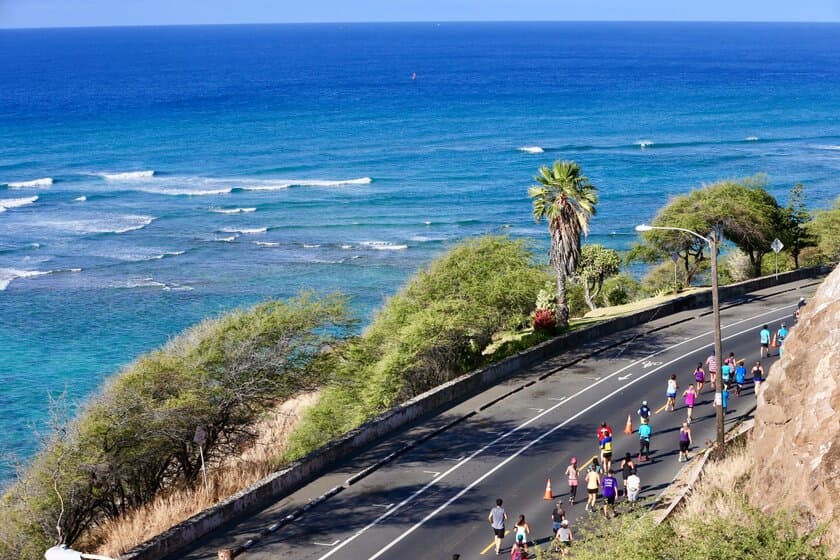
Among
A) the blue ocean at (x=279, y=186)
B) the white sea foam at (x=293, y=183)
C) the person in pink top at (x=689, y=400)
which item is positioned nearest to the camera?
the person in pink top at (x=689, y=400)

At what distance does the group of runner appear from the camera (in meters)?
24.5

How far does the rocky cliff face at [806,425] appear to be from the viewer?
74.8 feet

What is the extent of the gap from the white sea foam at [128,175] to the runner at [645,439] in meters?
91.7

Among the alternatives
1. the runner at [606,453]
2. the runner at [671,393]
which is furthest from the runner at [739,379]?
the runner at [606,453]

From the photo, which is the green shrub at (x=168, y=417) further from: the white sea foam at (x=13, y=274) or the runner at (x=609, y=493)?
the white sea foam at (x=13, y=274)

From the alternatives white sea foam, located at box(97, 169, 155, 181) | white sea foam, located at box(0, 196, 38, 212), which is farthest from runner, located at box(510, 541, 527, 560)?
white sea foam, located at box(97, 169, 155, 181)

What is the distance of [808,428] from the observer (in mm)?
23781

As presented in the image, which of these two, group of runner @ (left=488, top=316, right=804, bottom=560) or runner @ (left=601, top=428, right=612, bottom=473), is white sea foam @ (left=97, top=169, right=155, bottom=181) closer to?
group of runner @ (left=488, top=316, right=804, bottom=560)

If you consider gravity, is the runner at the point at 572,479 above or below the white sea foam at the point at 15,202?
below

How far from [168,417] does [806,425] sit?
16.9 meters

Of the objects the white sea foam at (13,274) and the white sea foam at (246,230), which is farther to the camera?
the white sea foam at (246,230)

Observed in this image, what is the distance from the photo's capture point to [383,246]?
87062 millimetres

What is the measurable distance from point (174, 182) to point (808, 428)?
96.3 meters

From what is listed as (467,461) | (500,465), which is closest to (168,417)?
(467,461)
